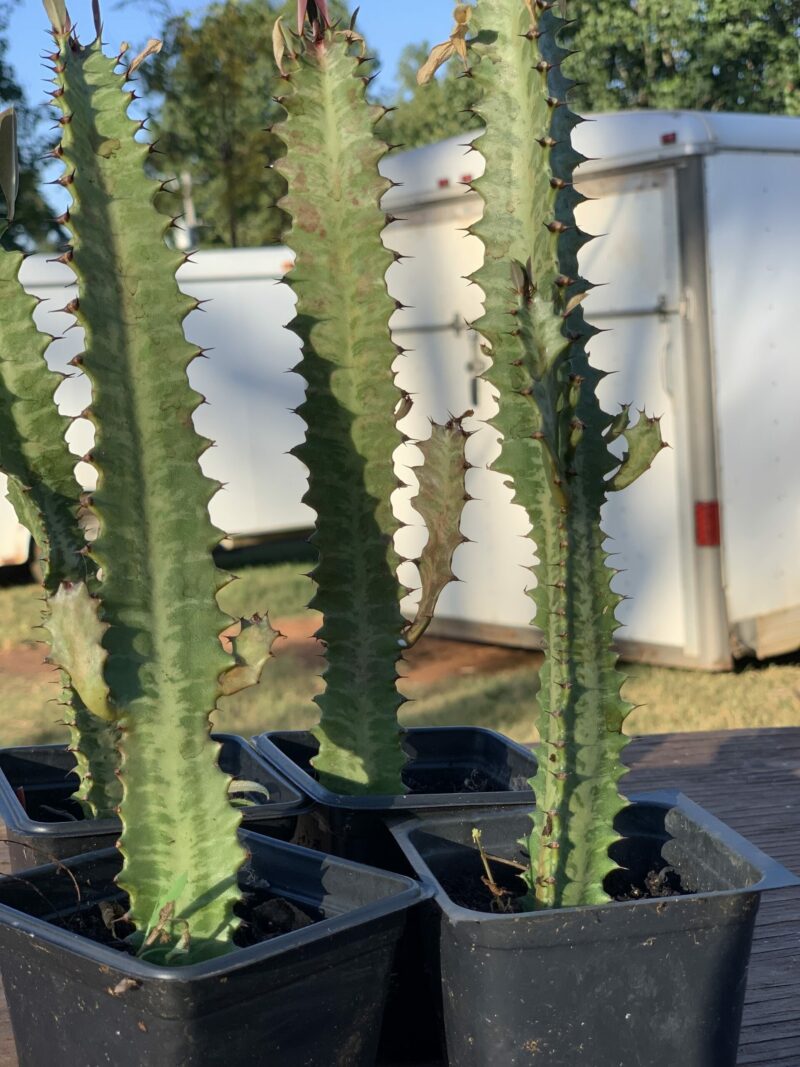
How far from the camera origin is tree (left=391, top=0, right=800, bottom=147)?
16.9 metres

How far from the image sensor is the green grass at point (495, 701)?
595 cm

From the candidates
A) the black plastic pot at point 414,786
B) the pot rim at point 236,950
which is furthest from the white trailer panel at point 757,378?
the pot rim at point 236,950

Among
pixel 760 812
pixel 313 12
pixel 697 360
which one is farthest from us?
pixel 697 360

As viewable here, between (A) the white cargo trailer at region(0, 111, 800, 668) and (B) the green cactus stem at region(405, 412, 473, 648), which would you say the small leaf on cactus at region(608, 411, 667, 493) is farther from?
(A) the white cargo trailer at region(0, 111, 800, 668)

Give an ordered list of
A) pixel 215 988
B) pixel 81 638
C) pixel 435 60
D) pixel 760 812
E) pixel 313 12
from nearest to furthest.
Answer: pixel 215 988, pixel 81 638, pixel 435 60, pixel 313 12, pixel 760 812

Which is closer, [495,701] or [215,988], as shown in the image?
[215,988]

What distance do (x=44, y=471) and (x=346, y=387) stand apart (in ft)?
1.77

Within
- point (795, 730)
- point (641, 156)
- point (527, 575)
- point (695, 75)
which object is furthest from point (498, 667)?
point (695, 75)

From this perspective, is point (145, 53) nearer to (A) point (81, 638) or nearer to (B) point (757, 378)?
(A) point (81, 638)

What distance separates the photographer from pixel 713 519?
6.09 m

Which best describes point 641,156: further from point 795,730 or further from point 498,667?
point 795,730

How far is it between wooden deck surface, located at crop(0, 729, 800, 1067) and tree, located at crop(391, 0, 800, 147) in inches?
551

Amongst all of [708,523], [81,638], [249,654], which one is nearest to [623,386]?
[708,523]

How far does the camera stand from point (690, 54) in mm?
17875
